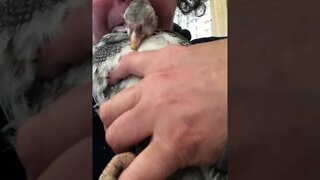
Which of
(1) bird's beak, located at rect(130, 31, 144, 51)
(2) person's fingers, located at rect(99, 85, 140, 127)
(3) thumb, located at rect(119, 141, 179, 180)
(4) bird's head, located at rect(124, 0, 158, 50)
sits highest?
(4) bird's head, located at rect(124, 0, 158, 50)

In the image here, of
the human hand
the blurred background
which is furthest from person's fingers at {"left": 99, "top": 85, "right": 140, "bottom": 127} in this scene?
the blurred background

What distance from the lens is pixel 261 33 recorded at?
1.05 meters

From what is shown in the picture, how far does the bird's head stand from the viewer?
1.03m

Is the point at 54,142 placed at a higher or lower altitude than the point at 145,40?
lower

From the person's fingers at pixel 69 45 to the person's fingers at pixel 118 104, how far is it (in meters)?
0.08

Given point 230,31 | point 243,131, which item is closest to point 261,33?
point 230,31

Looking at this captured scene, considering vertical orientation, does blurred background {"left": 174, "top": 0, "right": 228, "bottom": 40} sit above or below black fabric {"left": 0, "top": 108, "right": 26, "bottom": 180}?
above

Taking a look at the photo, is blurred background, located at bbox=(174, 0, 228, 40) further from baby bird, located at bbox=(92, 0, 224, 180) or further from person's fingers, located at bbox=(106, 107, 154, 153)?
person's fingers, located at bbox=(106, 107, 154, 153)

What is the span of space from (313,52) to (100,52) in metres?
0.37

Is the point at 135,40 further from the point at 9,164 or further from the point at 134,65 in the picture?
the point at 9,164

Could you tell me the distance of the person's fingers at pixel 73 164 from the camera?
0.99m

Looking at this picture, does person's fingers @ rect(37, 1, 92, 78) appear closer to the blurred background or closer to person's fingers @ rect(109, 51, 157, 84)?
person's fingers @ rect(109, 51, 157, 84)

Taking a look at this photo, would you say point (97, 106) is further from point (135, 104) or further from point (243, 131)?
point (243, 131)

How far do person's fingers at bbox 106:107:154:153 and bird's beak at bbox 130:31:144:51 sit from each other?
0.11 meters
